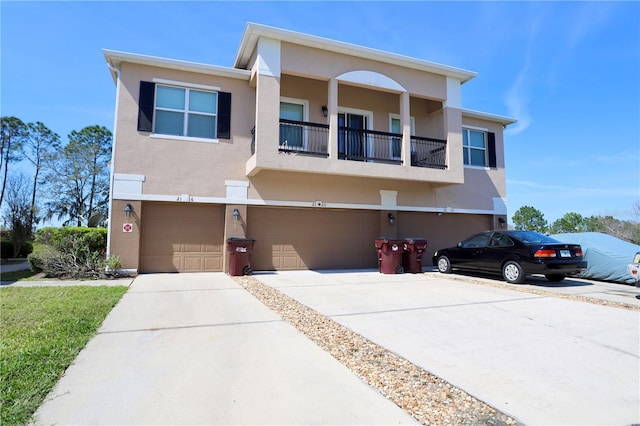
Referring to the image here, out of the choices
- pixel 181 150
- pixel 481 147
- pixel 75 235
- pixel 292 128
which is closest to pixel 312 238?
pixel 292 128

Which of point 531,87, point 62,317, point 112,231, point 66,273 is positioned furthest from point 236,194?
point 531,87

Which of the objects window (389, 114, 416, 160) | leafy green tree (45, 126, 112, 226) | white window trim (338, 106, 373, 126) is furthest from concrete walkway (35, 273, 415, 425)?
→ leafy green tree (45, 126, 112, 226)

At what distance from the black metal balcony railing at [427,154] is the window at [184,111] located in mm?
7142

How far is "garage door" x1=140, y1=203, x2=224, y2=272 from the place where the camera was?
10531 mm

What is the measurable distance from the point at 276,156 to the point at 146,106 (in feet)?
14.3

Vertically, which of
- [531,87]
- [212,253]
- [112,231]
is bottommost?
[212,253]

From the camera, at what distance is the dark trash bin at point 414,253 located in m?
11.4

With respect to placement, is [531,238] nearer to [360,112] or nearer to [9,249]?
[360,112]

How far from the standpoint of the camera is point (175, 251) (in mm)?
10742

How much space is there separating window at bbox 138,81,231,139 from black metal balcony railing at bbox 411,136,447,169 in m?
7.14

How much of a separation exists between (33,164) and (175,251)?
99.9 feet

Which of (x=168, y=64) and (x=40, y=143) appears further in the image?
(x=40, y=143)

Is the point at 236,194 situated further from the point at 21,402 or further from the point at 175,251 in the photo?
the point at 21,402

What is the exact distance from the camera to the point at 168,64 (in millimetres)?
10617
